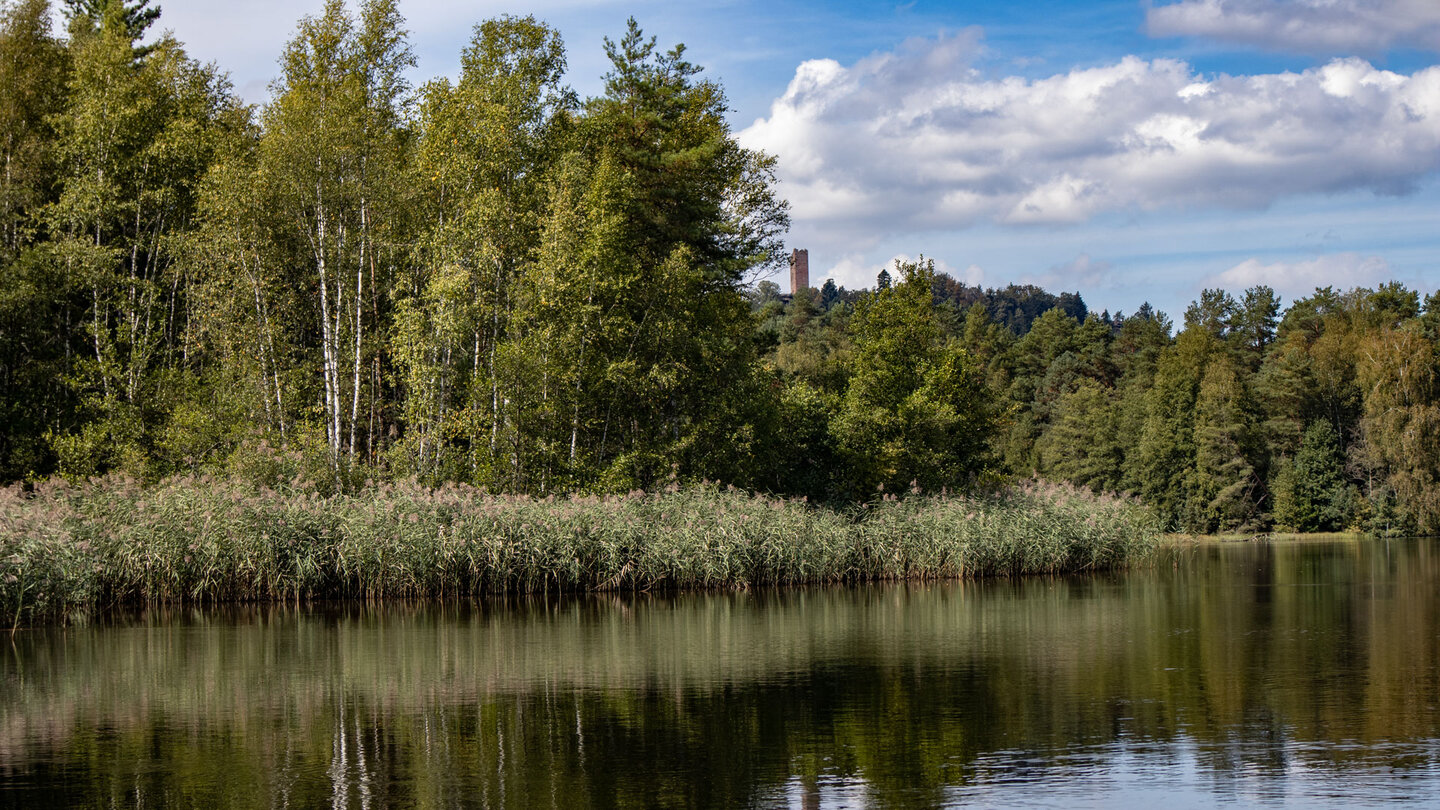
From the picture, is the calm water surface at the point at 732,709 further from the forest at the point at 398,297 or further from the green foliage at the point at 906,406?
the green foliage at the point at 906,406

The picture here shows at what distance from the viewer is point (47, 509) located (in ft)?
82.1

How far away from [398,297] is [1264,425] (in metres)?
52.7

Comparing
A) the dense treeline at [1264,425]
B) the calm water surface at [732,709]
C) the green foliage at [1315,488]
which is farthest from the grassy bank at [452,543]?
the green foliage at [1315,488]

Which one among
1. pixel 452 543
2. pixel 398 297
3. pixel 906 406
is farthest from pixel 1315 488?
pixel 452 543

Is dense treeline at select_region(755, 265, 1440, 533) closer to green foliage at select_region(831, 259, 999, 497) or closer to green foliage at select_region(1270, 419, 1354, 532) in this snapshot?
green foliage at select_region(1270, 419, 1354, 532)

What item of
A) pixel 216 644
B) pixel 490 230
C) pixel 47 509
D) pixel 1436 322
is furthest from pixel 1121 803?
pixel 1436 322

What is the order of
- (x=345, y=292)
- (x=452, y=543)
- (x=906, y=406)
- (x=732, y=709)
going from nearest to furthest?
(x=732, y=709) → (x=452, y=543) → (x=345, y=292) → (x=906, y=406)

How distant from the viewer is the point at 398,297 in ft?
120

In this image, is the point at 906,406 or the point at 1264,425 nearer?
the point at 906,406

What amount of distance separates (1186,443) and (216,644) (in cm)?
5915

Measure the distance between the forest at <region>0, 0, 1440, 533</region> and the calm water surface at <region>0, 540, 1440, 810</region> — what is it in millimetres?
11337

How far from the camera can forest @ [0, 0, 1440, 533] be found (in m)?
32.8

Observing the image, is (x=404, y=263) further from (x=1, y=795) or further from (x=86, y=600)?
(x=1, y=795)

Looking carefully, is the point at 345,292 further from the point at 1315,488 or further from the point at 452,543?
the point at 1315,488
